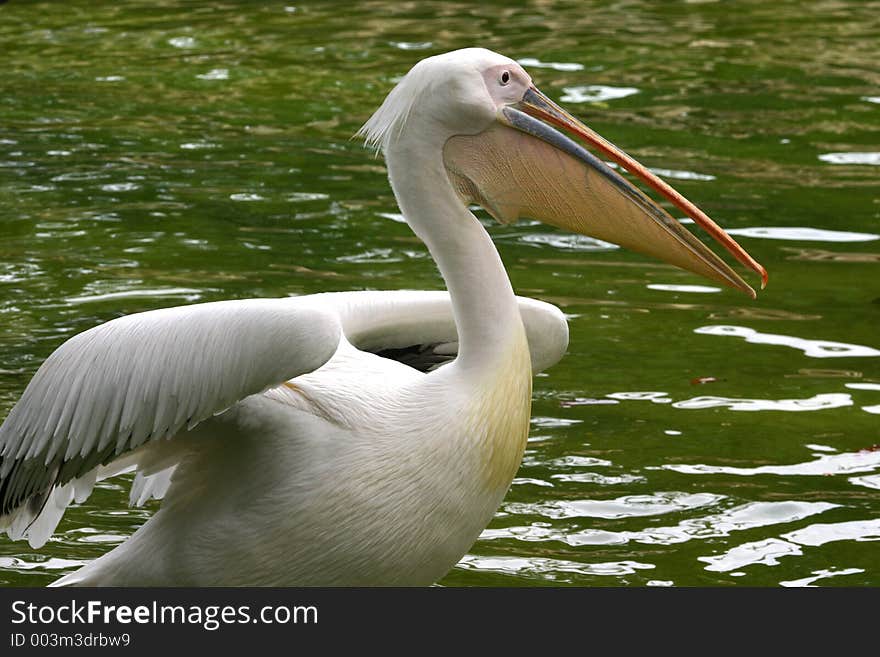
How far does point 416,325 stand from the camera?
371 cm

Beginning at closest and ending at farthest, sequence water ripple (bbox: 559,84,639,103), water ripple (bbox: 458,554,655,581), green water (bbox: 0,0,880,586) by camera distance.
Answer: water ripple (bbox: 458,554,655,581) < green water (bbox: 0,0,880,586) < water ripple (bbox: 559,84,639,103)

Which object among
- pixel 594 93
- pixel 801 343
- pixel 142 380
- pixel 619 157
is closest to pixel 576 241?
pixel 801 343

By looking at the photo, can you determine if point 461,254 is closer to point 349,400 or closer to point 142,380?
point 349,400

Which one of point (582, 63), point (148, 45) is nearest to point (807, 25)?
point (582, 63)

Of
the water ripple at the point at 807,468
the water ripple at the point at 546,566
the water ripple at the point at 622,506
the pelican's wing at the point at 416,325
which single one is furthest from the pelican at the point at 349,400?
the water ripple at the point at 807,468

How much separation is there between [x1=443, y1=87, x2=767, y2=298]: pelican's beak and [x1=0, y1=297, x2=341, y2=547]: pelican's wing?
45 centimetres

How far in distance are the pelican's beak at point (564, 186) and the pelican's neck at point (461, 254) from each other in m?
0.07

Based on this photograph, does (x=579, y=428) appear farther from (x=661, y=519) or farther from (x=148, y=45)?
(x=148, y=45)

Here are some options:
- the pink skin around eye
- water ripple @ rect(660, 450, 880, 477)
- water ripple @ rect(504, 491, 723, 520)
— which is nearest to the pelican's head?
the pink skin around eye

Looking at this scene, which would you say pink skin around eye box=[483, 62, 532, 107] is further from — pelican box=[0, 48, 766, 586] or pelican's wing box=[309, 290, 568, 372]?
pelican's wing box=[309, 290, 568, 372]

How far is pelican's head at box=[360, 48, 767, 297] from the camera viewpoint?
11.0ft

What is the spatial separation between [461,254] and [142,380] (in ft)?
2.25

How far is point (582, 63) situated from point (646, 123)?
158cm

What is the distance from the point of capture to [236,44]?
1152 centimetres
